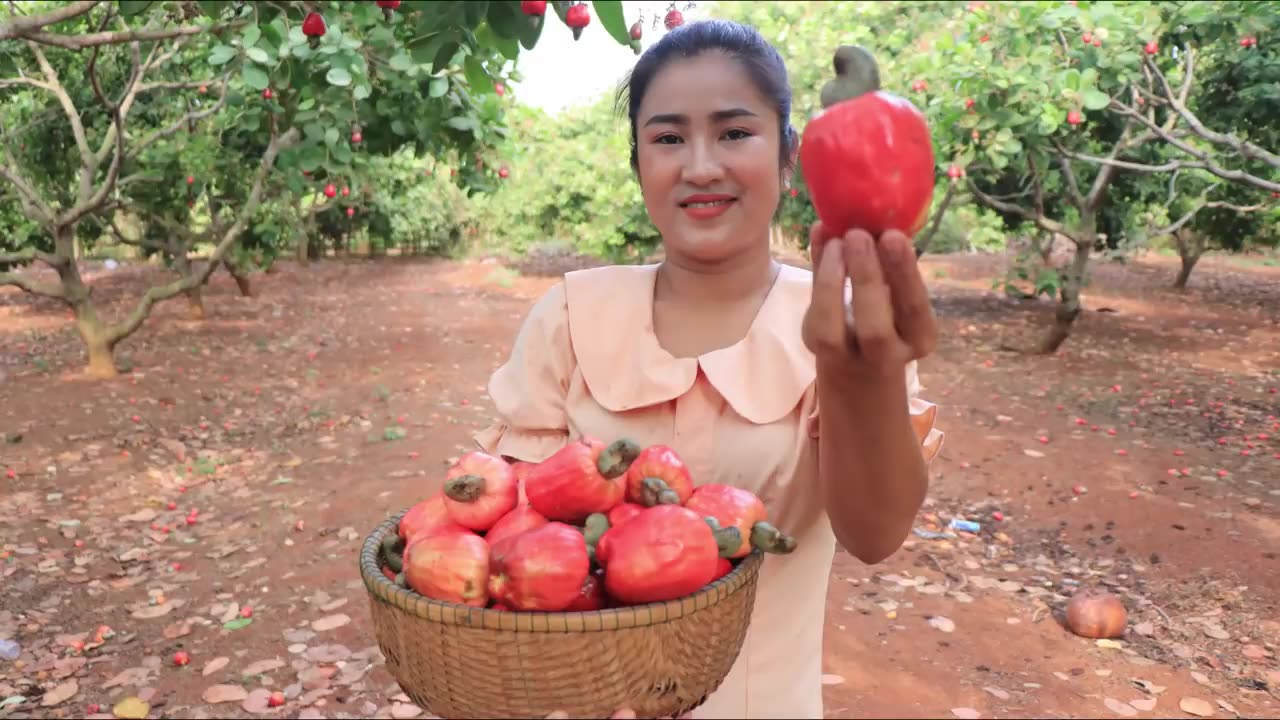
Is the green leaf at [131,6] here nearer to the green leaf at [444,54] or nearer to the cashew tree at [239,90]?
the cashew tree at [239,90]

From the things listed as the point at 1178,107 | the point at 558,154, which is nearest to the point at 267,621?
the point at 1178,107

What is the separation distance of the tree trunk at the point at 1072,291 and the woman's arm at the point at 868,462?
28.8ft

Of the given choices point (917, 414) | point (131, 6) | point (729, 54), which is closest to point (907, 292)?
point (917, 414)

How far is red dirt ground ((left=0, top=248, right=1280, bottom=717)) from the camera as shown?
3.54 meters

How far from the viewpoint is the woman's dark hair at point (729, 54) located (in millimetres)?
1581

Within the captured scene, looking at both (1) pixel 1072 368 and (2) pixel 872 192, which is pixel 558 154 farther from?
(2) pixel 872 192

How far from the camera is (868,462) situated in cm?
121

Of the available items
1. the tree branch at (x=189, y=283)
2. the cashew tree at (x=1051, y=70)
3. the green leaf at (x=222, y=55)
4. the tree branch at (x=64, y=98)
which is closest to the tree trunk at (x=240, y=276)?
the tree branch at (x=189, y=283)

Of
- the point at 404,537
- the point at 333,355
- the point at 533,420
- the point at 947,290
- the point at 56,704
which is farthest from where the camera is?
the point at 947,290

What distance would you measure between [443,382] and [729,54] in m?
7.67

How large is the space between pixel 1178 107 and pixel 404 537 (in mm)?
6023

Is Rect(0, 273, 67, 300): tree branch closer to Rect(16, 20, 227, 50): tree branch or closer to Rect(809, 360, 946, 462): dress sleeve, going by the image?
Rect(16, 20, 227, 50): tree branch

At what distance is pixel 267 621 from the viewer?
401 cm

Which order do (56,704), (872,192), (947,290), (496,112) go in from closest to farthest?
(872,192) → (56,704) → (496,112) → (947,290)
